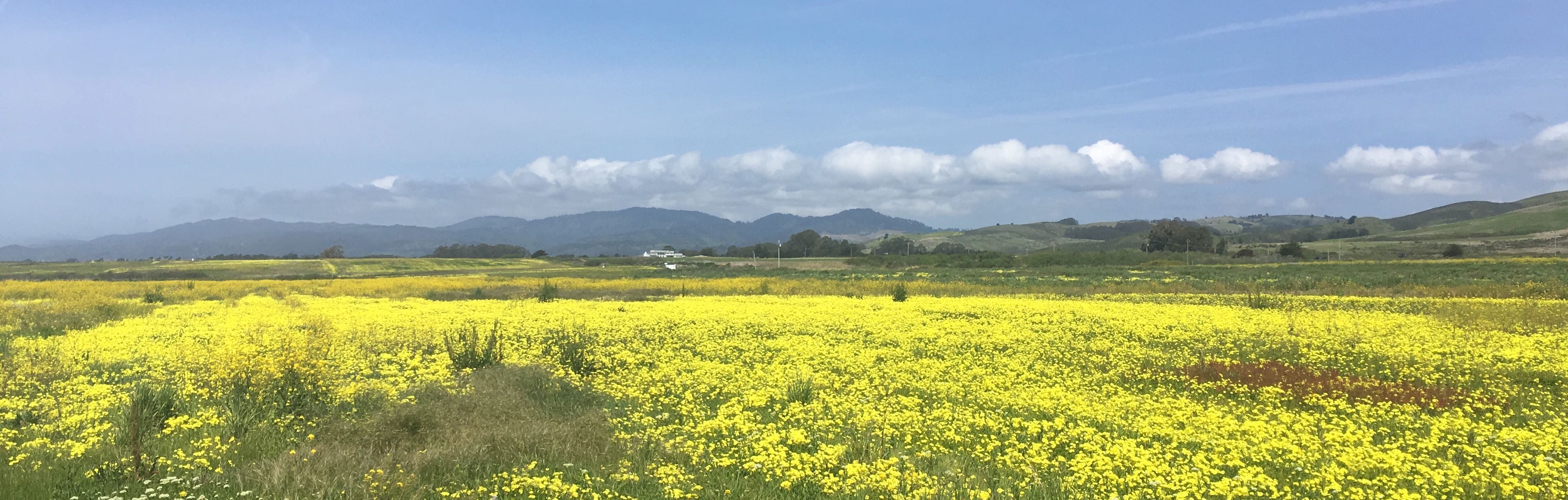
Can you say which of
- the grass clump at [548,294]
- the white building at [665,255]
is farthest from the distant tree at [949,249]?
the grass clump at [548,294]

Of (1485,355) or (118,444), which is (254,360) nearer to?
(118,444)

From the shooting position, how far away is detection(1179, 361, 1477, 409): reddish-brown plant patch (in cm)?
1018

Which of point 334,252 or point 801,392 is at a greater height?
point 334,252

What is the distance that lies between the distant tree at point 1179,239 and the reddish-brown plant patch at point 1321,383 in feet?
382

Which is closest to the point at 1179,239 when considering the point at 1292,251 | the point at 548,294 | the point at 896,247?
the point at 1292,251

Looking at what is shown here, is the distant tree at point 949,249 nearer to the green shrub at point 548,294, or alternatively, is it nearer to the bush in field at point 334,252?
the bush in field at point 334,252

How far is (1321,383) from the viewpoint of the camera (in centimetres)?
1123

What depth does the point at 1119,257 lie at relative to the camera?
91188mm

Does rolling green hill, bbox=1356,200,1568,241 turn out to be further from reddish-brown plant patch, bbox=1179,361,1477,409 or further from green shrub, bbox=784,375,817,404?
green shrub, bbox=784,375,817,404

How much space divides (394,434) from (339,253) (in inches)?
6463

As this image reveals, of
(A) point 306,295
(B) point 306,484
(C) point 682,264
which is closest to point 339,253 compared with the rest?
(C) point 682,264

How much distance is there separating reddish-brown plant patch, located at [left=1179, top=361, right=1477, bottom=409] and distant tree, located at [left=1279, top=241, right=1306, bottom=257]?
9812 cm

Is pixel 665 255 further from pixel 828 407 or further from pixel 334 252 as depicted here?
pixel 828 407

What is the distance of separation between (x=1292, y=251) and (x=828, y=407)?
386ft
